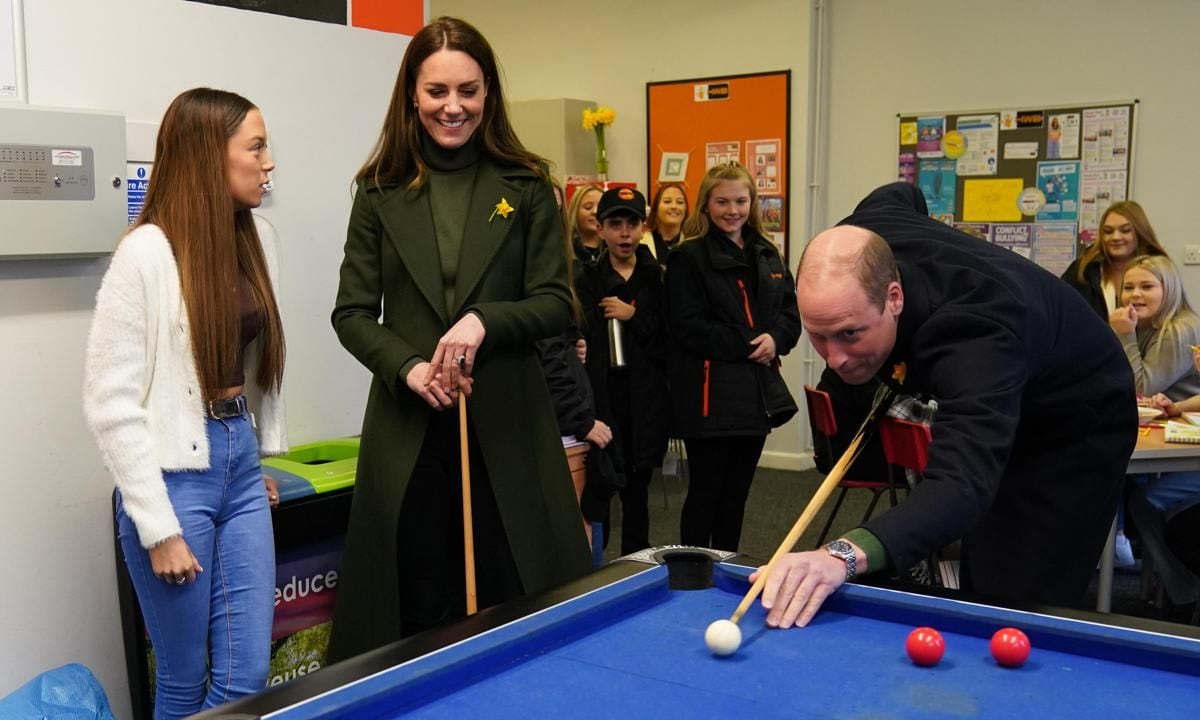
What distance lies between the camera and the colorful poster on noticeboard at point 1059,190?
18.2 ft

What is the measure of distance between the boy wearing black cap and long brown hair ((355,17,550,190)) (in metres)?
1.47

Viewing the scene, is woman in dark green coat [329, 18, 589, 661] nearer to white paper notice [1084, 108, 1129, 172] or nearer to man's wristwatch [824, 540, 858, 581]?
man's wristwatch [824, 540, 858, 581]

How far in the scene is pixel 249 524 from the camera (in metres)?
2.26

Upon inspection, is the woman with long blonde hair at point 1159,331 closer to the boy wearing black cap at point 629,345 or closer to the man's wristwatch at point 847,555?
the boy wearing black cap at point 629,345

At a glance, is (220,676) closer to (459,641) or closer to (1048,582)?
(459,641)

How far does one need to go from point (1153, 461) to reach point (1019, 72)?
10.0 ft

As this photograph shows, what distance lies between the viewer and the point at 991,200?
19.0 ft

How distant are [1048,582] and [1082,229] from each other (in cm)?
384

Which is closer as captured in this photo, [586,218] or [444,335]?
[444,335]

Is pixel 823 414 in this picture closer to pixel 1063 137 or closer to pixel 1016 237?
pixel 1016 237

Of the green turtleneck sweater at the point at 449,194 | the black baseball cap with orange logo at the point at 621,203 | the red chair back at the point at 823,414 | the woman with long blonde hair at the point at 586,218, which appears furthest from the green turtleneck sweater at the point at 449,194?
the red chair back at the point at 823,414

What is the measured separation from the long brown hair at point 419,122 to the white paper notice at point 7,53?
0.77 meters

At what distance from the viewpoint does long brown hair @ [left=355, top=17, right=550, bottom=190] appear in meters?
2.32

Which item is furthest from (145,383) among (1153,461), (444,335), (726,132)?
(726,132)
